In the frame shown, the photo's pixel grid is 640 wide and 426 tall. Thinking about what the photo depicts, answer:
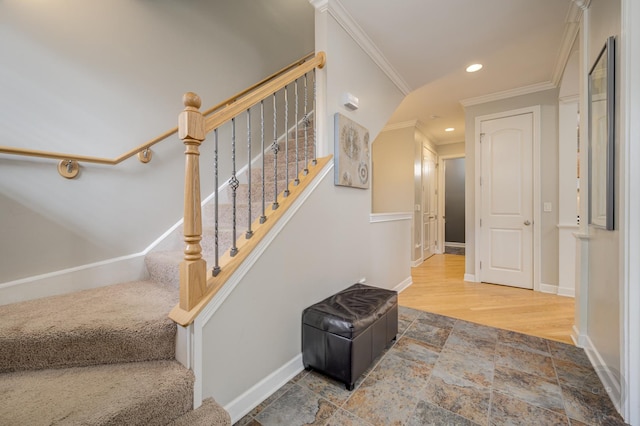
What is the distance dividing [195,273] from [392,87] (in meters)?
3.01

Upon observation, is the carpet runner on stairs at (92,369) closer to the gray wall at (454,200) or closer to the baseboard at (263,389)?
the baseboard at (263,389)

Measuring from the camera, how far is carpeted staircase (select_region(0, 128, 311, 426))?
966mm

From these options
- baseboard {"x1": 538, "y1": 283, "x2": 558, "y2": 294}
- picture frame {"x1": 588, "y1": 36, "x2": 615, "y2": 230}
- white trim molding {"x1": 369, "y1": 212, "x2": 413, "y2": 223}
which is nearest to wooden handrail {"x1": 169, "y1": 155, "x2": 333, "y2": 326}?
white trim molding {"x1": 369, "y1": 212, "x2": 413, "y2": 223}

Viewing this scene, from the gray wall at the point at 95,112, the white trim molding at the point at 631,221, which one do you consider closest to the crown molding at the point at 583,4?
the white trim molding at the point at 631,221

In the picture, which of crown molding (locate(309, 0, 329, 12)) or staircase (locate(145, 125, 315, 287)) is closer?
staircase (locate(145, 125, 315, 287))

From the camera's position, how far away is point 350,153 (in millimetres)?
2293

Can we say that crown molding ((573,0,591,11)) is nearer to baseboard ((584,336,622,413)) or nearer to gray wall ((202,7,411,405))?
gray wall ((202,7,411,405))

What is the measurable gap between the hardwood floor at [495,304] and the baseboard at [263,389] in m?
1.70

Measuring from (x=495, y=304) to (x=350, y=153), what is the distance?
8.02 ft

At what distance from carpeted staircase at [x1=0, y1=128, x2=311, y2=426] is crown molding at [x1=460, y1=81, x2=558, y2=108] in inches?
174

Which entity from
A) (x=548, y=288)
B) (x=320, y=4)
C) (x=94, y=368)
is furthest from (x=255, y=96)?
(x=548, y=288)

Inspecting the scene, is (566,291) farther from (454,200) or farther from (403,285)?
(454,200)

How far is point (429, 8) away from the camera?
2078 mm

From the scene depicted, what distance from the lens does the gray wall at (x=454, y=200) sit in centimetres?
714
